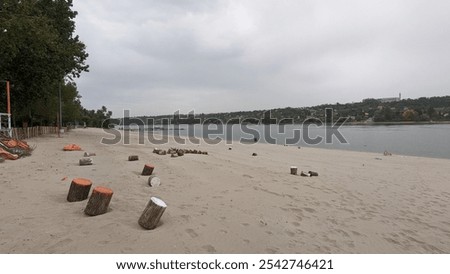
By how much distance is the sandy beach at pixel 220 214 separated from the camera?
12.7ft

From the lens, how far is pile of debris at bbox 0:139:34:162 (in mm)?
9664

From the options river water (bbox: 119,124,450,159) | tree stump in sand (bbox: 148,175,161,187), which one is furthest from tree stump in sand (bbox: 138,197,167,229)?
river water (bbox: 119,124,450,159)

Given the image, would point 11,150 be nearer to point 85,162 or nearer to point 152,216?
point 85,162

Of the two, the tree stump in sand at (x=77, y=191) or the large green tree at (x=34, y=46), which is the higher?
the large green tree at (x=34, y=46)

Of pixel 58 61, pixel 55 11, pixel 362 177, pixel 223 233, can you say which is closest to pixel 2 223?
pixel 223 233

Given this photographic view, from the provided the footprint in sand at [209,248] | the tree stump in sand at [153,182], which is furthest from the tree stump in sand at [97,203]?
the tree stump in sand at [153,182]

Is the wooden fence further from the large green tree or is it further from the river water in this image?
the river water

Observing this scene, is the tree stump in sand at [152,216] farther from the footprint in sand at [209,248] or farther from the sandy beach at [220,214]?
the footprint in sand at [209,248]

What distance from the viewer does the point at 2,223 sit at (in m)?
4.21

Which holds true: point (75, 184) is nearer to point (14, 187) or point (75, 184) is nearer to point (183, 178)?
point (14, 187)

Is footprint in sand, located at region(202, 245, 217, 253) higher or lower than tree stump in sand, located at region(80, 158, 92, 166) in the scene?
lower

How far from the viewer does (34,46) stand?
1531cm

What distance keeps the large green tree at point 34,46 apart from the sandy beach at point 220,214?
21.0ft

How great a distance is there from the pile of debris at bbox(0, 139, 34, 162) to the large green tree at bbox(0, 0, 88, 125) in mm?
4212
